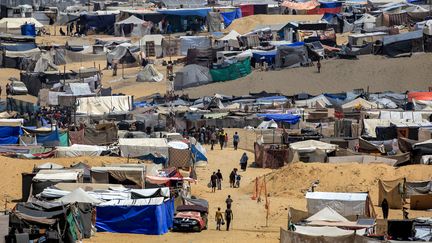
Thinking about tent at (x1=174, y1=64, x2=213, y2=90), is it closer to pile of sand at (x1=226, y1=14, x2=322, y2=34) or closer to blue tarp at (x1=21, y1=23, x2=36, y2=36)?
pile of sand at (x1=226, y1=14, x2=322, y2=34)

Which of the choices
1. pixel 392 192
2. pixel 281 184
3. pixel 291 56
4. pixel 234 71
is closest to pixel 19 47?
pixel 234 71

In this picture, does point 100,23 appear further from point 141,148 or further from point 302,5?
point 141,148

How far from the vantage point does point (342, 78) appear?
56938mm

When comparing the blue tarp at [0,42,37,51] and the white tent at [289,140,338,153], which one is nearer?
the white tent at [289,140,338,153]

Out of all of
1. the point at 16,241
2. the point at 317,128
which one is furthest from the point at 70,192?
the point at 317,128

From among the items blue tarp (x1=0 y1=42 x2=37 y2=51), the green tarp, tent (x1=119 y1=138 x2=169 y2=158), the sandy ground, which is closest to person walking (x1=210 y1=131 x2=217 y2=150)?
tent (x1=119 y1=138 x2=169 y2=158)

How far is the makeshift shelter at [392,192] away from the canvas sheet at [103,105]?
18662 mm

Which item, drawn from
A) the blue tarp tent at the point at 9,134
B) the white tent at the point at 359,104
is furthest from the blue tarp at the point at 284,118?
the blue tarp tent at the point at 9,134

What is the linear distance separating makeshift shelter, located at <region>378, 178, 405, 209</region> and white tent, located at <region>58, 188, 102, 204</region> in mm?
7882

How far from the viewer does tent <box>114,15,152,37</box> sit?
81938 mm

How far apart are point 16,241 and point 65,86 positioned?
32.6 meters

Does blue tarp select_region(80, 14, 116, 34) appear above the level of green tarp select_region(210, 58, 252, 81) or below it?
below

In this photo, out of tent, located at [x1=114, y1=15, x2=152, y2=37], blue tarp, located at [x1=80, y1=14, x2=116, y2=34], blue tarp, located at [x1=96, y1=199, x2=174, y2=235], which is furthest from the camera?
blue tarp, located at [x1=80, y1=14, x2=116, y2=34]

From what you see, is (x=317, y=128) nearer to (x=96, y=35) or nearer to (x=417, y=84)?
(x=417, y=84)
